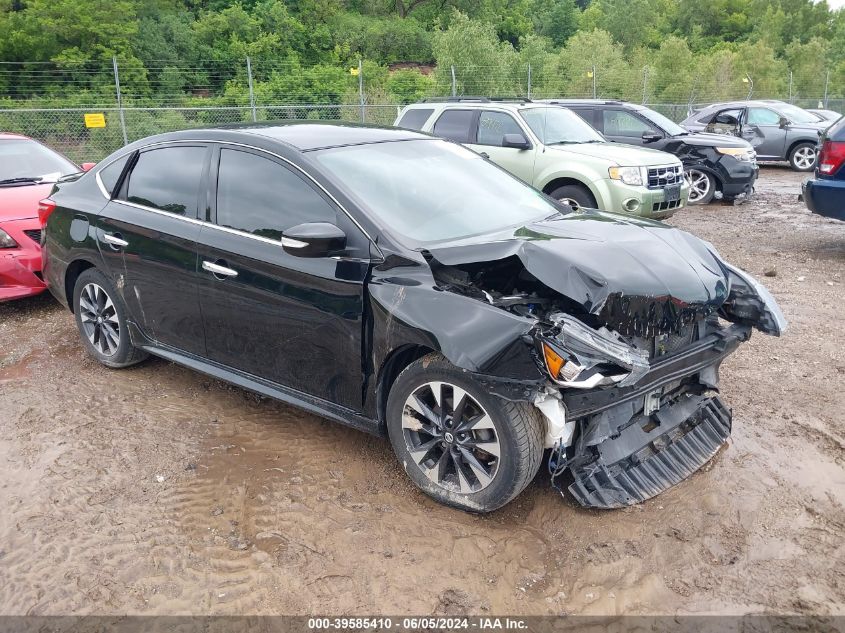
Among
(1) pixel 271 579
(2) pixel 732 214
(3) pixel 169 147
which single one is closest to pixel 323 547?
(1) pixel 271 579

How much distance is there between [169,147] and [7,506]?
7.56 feet

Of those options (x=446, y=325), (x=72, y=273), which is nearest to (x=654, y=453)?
(x=446, y=325)

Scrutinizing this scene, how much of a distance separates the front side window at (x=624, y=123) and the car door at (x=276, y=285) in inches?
379

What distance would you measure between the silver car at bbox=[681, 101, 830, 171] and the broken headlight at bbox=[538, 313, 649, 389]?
15192 millimetres

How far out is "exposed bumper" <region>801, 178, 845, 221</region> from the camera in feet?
25.6

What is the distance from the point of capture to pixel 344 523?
3.41 m

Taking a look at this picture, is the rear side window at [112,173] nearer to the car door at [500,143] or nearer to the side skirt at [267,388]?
the side skirt at [267,388]

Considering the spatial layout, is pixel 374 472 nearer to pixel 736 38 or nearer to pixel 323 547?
pixel 323 547

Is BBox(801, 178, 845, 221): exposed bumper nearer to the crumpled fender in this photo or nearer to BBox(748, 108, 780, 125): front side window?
the crumpled fender

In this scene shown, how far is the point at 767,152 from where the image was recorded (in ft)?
56.8

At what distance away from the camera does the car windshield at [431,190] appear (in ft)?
12.5

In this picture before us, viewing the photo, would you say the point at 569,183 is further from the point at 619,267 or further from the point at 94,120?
the point at 94,120

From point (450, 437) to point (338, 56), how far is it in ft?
159

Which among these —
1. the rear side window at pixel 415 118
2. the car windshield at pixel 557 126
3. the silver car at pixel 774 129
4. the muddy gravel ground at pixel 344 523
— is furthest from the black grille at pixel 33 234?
the silver car at pixel 774 129
